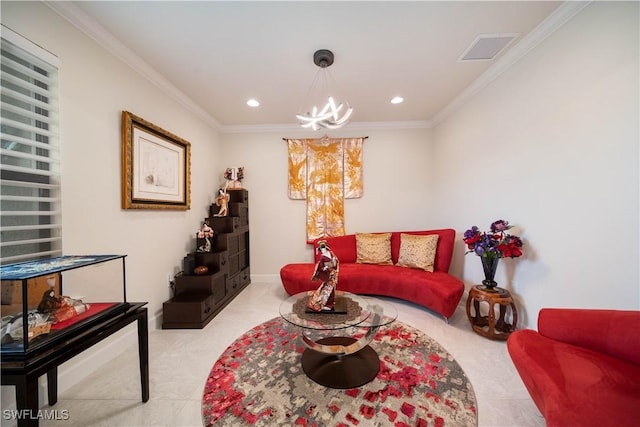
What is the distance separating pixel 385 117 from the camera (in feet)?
11.3

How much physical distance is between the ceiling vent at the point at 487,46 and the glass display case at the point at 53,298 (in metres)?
3.25

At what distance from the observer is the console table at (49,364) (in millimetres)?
862

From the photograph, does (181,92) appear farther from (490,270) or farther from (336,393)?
(490,270)

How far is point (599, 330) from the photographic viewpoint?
1210 millimetres

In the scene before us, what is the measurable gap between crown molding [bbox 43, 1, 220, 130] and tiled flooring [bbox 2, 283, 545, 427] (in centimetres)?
260

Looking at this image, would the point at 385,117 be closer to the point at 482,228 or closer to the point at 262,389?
the point at 482,228

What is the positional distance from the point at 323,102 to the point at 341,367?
9.38 ft

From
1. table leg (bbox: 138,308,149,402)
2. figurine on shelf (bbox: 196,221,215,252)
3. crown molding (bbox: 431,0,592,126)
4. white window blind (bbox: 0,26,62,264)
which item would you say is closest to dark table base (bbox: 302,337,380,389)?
table leg (bbox: 138,308,149,402)

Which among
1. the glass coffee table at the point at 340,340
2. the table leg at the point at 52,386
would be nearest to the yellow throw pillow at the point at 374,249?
the glass coffee table at the point at 340,340

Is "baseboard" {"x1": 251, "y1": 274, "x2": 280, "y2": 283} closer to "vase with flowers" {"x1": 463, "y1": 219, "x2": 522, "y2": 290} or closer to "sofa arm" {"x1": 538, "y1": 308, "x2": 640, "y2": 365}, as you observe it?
"vase with flowers" {"x1": 463, "y1": 219, "x2": 522, "y2": 290}

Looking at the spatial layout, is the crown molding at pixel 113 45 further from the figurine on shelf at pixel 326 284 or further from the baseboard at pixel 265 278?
the baseboard at pixel 265 278

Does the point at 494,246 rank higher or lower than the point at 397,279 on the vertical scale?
higher

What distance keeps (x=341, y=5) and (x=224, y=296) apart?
3128mm

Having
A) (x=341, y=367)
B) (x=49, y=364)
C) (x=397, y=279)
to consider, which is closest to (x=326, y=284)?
(x=341, y=367)
